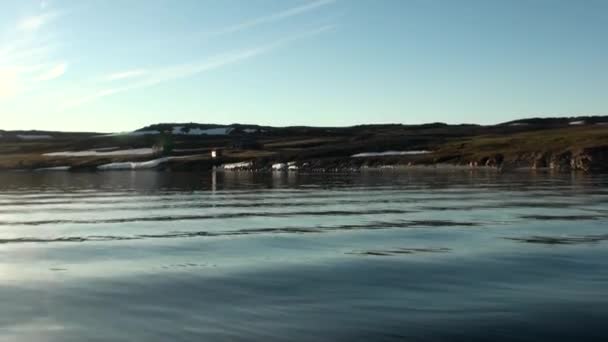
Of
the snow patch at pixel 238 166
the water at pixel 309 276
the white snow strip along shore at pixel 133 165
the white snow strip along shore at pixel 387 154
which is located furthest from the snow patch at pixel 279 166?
the water at pixel 309 276

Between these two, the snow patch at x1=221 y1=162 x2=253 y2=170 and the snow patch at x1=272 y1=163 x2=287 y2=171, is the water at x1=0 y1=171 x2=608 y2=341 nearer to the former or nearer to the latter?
the snow patch at x1=272 y1=163 x2=287 y2=171

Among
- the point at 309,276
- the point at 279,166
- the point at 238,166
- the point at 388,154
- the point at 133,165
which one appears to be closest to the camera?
the point at 309,276

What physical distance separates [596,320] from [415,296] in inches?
161

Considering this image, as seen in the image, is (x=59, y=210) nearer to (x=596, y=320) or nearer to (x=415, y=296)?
(x=415, y=296)

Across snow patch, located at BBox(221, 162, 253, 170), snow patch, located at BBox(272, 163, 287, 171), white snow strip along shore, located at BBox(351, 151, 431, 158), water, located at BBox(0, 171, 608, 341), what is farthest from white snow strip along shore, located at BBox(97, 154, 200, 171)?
water, located at BBox(0, 171, 608, 341)

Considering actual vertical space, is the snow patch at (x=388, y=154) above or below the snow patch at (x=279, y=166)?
above

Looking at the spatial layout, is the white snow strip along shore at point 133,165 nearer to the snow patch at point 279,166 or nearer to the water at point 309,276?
the snow patch at point 279,166

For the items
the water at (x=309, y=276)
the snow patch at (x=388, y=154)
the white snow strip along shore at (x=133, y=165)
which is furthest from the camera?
the white snow strip along shore at (x=133, y=165)

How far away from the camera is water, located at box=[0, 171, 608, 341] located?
1367 cm

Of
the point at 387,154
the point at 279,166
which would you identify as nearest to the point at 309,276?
the point at 279,166

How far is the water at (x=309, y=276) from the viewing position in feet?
44.9

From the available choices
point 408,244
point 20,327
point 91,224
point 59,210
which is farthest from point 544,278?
point 59,210

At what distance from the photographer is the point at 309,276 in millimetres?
19203

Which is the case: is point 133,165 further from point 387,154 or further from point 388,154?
point 388,154
